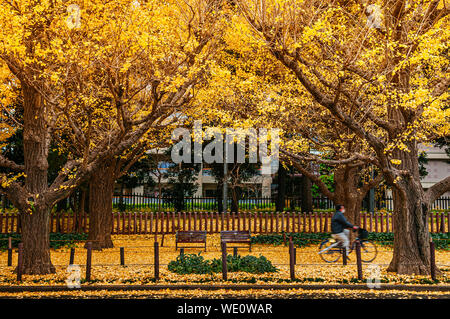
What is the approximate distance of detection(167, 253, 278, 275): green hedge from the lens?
11070 millimetres

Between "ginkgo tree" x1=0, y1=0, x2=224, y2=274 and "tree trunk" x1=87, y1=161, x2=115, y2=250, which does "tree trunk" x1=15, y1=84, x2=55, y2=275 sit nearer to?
"ginkgo tree" x1=0, y1=0, x2=224, y2=274

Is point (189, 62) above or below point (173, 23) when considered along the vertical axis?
below

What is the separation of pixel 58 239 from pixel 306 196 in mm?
16342

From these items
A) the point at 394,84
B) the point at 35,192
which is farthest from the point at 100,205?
the point at 394,84

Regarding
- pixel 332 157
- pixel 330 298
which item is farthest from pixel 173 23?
pixel 332 157

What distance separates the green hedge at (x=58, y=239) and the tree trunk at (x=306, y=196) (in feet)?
48.5

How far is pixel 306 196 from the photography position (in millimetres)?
27469

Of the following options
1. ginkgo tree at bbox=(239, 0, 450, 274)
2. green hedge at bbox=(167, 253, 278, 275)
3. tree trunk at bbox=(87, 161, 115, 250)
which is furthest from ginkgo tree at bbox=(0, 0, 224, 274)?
tree trunk at bbox=(87, 161, 115, 250)

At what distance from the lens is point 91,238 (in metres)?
16.9

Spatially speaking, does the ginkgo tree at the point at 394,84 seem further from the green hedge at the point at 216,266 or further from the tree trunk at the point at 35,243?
the tree trunk at the point at 35,243

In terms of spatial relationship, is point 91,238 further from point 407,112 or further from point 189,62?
point 407,112

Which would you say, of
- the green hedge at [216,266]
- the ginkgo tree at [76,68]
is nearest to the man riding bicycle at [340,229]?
the green hedge at [216,266]

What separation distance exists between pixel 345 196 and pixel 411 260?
639 centimetres

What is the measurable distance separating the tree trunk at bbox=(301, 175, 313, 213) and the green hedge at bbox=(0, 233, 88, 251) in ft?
48.5
